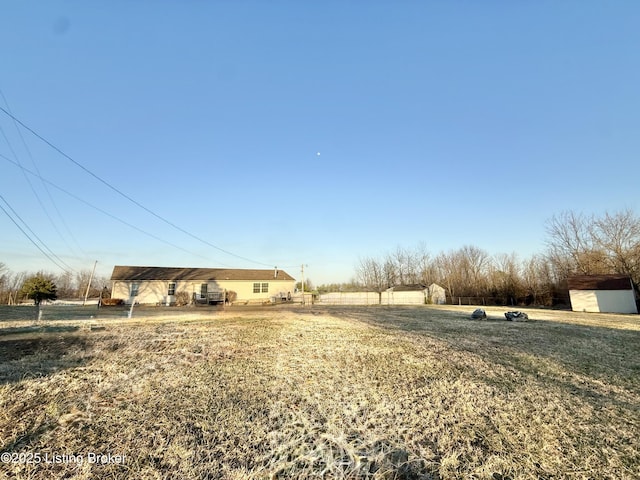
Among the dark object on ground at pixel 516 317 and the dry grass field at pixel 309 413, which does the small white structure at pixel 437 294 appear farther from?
the dry grass field at pixel 309 413

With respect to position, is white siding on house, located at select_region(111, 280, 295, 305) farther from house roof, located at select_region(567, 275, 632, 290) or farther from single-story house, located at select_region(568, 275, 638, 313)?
house roof, located at select_region(567, 275, 632, 290)

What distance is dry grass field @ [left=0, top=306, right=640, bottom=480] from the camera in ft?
8.48

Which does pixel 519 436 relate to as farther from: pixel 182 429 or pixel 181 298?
pixel 181 298

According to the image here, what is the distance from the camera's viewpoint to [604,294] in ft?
82.5

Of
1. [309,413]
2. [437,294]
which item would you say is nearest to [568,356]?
[309,413]

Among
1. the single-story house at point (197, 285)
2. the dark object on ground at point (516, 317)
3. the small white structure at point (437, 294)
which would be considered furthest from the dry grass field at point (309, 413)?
the small white structure at point (437, 294)

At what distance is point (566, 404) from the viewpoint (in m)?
3.90

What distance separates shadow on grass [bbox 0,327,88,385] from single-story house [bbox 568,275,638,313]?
3486cm

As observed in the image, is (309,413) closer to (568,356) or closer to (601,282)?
(568,356)

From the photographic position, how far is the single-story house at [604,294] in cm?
2456

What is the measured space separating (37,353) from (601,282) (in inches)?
1446

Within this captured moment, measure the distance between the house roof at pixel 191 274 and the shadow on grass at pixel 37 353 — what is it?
24159 millimetres

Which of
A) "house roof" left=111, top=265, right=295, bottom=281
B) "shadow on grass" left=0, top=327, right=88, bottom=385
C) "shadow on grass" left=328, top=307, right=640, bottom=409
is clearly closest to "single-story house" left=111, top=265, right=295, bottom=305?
"house roof" left=111, top=265, right=295, bottom=281

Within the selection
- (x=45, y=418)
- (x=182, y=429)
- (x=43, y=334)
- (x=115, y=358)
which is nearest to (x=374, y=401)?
(x=182, y=429)
